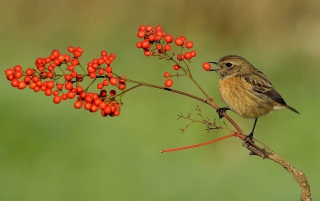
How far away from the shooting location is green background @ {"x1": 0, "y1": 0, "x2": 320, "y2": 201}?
8.02 m

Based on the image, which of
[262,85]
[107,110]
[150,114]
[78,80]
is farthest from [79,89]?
[150,114]

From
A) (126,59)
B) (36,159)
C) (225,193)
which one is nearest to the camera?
(225,193)

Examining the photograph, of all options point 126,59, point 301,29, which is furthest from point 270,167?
point 301,29

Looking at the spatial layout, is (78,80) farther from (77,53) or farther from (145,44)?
(145,44)

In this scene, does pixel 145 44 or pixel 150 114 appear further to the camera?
pixel 150 114

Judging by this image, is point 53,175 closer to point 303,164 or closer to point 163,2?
point 303,164

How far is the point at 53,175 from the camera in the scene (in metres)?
8.15

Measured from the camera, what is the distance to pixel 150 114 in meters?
9.04

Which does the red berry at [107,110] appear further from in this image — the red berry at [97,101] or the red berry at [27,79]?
the red berry at [27,79]

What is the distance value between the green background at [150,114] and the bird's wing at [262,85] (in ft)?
7.66

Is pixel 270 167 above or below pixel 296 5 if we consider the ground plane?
below

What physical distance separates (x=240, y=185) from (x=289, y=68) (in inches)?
112

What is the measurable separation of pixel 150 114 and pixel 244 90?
147 inches

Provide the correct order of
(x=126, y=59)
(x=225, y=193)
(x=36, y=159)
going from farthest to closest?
(x=126, y=59) < (x=36, y=159) < (x=225, y=193)
